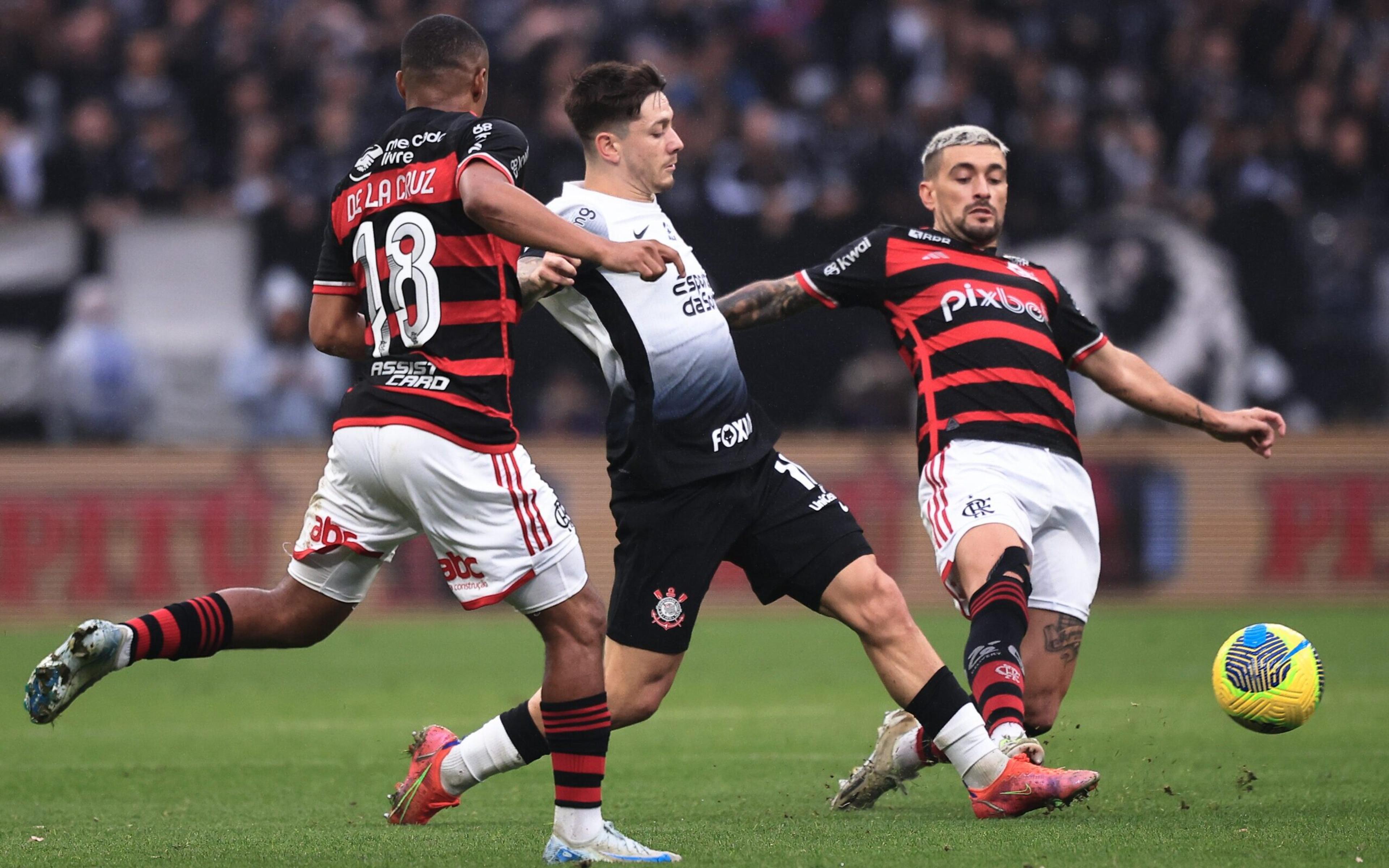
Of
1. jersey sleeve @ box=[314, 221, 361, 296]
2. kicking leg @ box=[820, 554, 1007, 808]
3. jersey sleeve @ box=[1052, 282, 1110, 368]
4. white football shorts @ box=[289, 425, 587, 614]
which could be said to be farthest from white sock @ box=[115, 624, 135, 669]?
jersey sleeve @ box=[1052, 282, 1110, 368]

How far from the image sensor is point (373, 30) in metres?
16.5

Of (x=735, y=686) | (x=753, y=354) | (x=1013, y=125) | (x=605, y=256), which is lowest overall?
(x=735, y=686)

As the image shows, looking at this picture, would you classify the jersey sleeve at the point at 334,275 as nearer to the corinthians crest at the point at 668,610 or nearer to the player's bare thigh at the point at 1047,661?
the corinthians crest at the point at 668,610

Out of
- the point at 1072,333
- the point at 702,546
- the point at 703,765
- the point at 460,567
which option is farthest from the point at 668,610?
the point at 1072,333

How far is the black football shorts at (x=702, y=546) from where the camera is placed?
546cm

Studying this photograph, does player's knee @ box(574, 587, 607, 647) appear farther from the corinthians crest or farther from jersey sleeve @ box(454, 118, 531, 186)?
jersey sleeve @ box(454, 118, 531, 186)

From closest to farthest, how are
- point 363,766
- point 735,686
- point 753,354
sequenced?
1. point 363,766
2. point 735,686
3. point 753,354

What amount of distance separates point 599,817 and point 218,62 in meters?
12.5

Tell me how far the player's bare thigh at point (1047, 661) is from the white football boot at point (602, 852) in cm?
187

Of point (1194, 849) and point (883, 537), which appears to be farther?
point (883, 537)

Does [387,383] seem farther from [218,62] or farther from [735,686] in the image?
[218,62]

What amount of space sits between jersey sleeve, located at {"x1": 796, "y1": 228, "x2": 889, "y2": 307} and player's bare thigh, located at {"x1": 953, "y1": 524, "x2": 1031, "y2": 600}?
1.04 metres

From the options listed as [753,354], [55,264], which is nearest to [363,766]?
[753,354]

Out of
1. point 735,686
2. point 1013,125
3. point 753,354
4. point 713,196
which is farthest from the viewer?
point 1013,125
